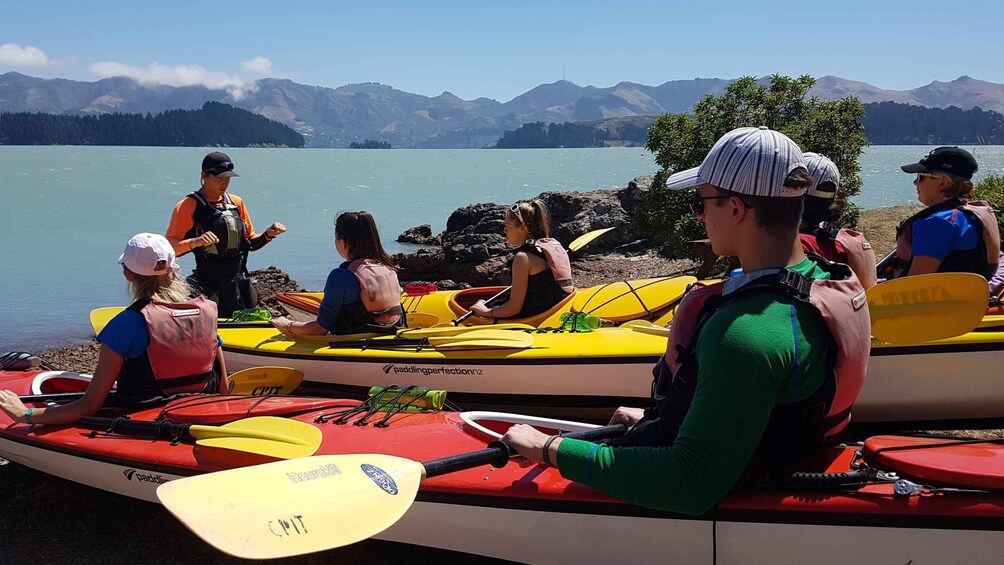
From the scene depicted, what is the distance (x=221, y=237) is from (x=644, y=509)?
5.14 metres

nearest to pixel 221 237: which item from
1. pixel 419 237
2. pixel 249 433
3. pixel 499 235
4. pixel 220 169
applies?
pixel 220 169

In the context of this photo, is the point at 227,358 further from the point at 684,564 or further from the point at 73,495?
the point at 684,564

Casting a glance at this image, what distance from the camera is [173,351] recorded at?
4164 mm

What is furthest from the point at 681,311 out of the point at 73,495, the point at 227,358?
the point at 227,358

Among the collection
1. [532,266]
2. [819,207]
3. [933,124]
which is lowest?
[532,266]

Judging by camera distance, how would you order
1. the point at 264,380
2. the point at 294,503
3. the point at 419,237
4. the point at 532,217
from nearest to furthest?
the point at 294,503 → the point at 264,380 → the point at 532,217 → the point at 419,237

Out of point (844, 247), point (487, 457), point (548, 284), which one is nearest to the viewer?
point (487, 457)

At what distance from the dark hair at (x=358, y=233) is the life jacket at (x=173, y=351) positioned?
158 cm

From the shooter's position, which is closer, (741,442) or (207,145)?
(741,442)

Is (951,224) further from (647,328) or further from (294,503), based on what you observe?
(294,503)

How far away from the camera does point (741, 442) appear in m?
2.17

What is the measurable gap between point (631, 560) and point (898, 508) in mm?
898

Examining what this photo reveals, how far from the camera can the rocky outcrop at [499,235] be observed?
601 inches

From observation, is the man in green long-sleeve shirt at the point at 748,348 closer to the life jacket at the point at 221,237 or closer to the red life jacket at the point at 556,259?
the red life jacket at the point at 556,259
